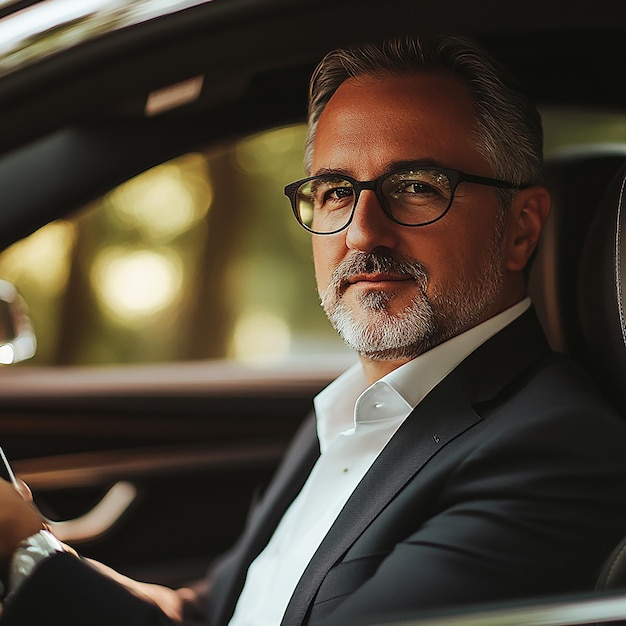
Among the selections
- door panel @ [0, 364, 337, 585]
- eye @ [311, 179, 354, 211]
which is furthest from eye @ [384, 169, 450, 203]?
door panel @ [0, 364, 337, 585]

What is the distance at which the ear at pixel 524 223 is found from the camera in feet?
5.85

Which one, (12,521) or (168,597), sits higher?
(12,521)

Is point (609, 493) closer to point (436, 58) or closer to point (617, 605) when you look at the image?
point (617, 605)

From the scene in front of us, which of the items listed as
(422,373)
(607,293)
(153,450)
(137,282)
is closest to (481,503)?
(422,373)

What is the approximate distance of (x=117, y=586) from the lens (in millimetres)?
1384

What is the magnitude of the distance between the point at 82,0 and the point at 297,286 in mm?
7307

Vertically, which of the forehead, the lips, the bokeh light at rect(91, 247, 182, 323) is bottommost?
the bokeh light at rect(91, 247, 182, 323)

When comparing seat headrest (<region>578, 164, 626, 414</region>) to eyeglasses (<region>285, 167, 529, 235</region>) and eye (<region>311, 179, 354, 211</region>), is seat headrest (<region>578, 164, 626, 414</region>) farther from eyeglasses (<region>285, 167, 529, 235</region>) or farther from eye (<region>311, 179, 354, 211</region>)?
eye (<region>311, 179, 354, 211</region>)

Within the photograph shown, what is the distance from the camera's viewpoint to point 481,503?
4.30ft

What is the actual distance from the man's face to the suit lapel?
0.10 m

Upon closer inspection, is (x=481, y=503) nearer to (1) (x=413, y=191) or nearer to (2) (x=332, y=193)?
(1) (x=413, y=191)

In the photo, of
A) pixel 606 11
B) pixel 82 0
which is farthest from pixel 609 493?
pixel 82 0

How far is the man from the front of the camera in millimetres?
1263

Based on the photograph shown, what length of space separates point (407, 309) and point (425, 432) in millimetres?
248
